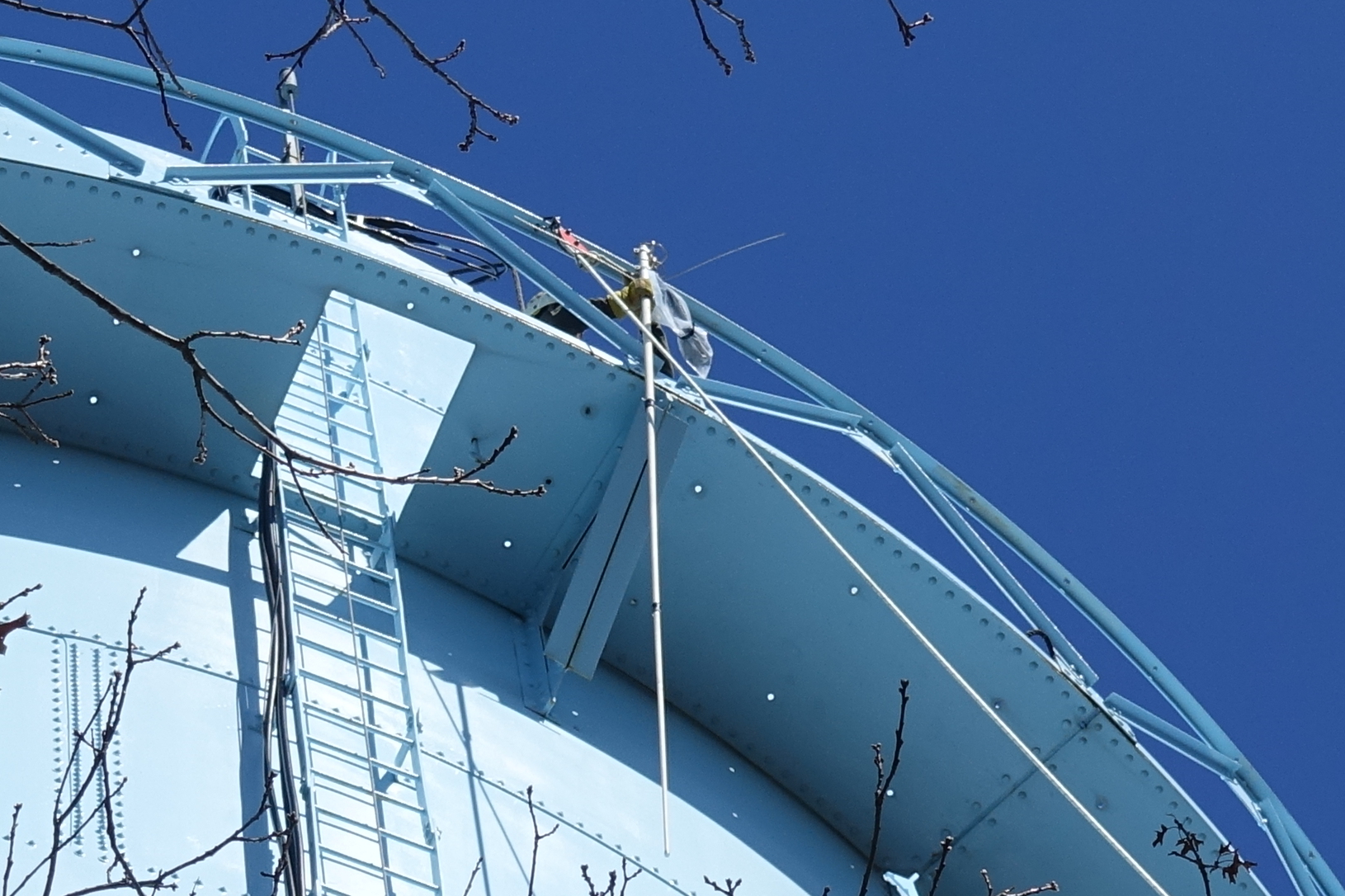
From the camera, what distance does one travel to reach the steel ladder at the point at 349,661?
674cm

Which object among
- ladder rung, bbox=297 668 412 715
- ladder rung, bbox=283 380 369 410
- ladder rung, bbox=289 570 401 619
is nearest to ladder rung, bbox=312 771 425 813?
ladder rung, bbox=297 668 412 715

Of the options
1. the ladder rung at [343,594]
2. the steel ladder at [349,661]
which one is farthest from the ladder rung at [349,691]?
the ladder rung at [343,594]

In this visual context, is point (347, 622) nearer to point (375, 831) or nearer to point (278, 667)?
point (278, 667)

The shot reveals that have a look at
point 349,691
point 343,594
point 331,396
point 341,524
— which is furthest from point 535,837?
point 331,396

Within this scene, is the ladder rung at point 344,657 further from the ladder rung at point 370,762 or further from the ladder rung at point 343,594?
the ladder rung at point 370,762

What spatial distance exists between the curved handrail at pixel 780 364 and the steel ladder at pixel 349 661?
1033mm

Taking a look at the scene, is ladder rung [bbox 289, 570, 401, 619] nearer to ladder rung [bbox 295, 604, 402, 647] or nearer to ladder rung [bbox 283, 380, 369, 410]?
ladder rung [bbox 295, 604, 402, 647]

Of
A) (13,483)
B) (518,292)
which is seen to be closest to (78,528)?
(13,483)

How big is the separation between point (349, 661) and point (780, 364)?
3210 mm

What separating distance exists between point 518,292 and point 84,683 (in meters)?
7.55

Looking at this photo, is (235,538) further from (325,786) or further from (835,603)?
(835,603)

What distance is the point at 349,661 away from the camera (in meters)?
7.84

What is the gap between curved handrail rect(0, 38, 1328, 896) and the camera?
29.2 ft

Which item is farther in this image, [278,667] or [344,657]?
[344,657]
